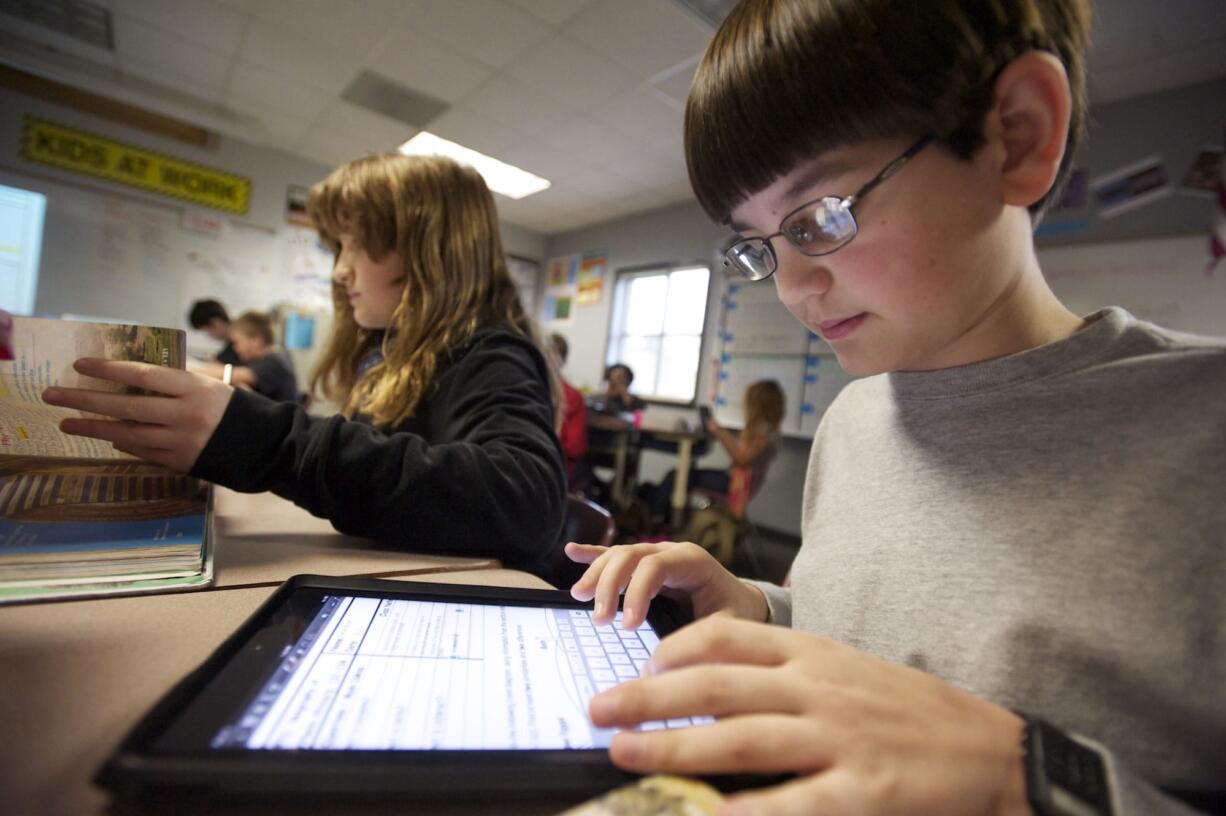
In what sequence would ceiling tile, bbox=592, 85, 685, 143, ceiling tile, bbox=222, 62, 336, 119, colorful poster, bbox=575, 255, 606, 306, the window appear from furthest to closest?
colorful poster, bbox=575, 255, 606, 306 < the window < ceiling tile, bbox=222, 62, 336, 119 < ceiling tile, bbox=592, 85, 685, 143

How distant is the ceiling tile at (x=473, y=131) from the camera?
2.96 meters

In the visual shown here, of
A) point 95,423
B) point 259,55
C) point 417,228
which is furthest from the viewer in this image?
point 259,55

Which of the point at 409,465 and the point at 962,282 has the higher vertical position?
the point at 962,282

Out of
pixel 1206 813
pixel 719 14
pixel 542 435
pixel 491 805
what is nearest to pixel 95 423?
pixel 542 435

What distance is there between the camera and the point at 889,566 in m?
0.45

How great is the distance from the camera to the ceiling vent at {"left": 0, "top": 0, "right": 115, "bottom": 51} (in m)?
2.45

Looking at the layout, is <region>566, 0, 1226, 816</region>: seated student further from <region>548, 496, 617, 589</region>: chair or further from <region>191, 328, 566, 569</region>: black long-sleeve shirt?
<region>548, 496, 617, 589</region>: chair

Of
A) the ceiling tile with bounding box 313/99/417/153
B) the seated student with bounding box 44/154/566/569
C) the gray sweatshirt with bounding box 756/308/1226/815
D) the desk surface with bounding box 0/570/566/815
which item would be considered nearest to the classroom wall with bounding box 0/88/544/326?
the ceiling tile with bounding box 313/99/417/153

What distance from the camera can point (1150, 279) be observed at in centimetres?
219

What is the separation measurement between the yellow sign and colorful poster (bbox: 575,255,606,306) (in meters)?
2.45

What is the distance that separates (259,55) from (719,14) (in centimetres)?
220

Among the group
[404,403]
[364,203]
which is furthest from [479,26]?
[404,403]

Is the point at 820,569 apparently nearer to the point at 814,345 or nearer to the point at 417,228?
the point at 417,228

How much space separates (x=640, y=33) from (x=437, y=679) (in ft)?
8.03
